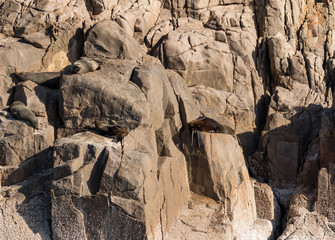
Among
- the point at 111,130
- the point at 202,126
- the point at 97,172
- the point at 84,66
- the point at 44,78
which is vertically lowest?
the point at 202,126

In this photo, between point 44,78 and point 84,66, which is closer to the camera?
point 84,66

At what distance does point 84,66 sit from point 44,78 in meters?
2.28

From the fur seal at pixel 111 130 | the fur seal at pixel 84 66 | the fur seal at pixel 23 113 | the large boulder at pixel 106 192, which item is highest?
the fur seal at pixel 84 66

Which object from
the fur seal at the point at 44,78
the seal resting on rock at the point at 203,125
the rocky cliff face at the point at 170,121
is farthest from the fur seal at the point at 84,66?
the seal resting on rock at the point at 203,125

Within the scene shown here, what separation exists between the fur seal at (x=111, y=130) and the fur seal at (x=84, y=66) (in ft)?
6.49

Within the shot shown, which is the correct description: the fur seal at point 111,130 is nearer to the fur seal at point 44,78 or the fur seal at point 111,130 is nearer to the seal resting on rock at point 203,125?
the seal resting on rock at point 203,125

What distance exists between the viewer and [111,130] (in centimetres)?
1539

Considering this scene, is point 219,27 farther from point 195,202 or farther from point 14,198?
point 14,198

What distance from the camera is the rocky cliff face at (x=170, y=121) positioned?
552 inches

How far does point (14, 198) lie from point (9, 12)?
1115cm

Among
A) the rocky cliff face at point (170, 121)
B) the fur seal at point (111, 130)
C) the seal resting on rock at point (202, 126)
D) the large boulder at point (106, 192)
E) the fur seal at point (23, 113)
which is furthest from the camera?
the seal resting on rock at point (202, 126)

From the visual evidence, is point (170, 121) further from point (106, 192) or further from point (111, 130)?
point (106, 192)

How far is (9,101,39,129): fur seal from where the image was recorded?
16.4 meters

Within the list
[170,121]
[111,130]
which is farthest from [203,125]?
[111,130]
